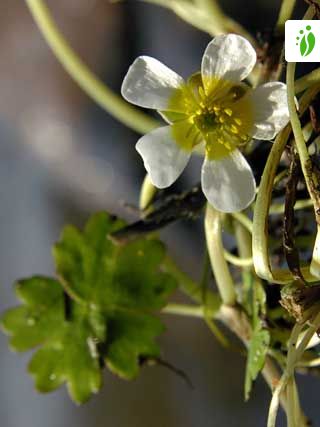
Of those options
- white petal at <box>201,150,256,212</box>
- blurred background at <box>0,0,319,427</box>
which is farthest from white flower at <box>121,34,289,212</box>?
blurred background at <box>0,0,319,427</box>

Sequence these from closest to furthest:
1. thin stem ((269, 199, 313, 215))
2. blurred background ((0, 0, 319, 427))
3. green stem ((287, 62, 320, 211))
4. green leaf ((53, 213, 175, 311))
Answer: green stem ((287, 62, 320, 211)) < thin stem ((269, 199, 313, 215)) < green leaf ((53, 213, 175, 311)) < blurred background ((0, 0, 319, 427))

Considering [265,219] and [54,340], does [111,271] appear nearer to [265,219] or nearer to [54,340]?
[54,340]

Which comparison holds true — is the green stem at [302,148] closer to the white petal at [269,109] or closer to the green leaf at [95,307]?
the white petal at [269,109]

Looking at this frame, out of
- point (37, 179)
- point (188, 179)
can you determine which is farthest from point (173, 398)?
point (37, 179)

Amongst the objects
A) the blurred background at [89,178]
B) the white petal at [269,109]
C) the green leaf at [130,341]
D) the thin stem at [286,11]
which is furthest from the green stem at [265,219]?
the blurred background at [89,178]

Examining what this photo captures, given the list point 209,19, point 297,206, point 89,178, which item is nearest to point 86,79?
point 209,19

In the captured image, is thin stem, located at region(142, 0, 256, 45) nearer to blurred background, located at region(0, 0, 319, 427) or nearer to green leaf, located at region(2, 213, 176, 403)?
green leaf, located at region(2, 213, 176, 403)

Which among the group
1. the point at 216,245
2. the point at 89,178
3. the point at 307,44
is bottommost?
the point at 89,178
